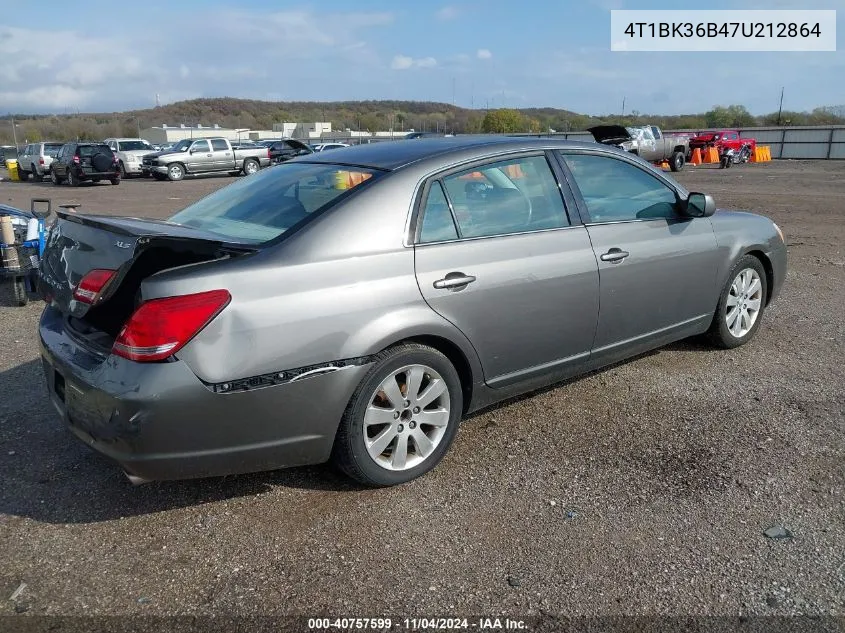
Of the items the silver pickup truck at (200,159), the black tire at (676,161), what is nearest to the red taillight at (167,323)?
the silver pickup truck at (200,159)

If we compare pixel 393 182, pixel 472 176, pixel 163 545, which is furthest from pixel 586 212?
pixel 163 545

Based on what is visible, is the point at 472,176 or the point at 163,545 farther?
the point at 472,176

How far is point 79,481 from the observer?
3375mm

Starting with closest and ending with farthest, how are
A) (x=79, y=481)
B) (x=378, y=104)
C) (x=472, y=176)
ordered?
(x=79, y=481), (x=472, y=176), (x=378, y=104)

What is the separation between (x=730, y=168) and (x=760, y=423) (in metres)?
31.7

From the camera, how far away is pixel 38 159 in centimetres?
3036

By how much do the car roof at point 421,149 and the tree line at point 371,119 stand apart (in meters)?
48.1

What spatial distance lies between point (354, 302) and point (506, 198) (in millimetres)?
1193

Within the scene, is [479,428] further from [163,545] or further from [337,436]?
[163,545]

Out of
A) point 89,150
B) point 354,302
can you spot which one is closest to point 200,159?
point 89,150

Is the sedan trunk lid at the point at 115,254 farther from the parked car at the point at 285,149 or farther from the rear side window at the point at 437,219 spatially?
the parked car at the point at 285,149

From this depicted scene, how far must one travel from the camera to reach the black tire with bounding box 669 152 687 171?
96.5 feet

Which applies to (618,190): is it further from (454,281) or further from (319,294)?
(319,294)

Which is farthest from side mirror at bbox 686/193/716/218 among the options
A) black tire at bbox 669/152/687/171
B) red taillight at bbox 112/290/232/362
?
black tire at bbox 669/152/687/171
